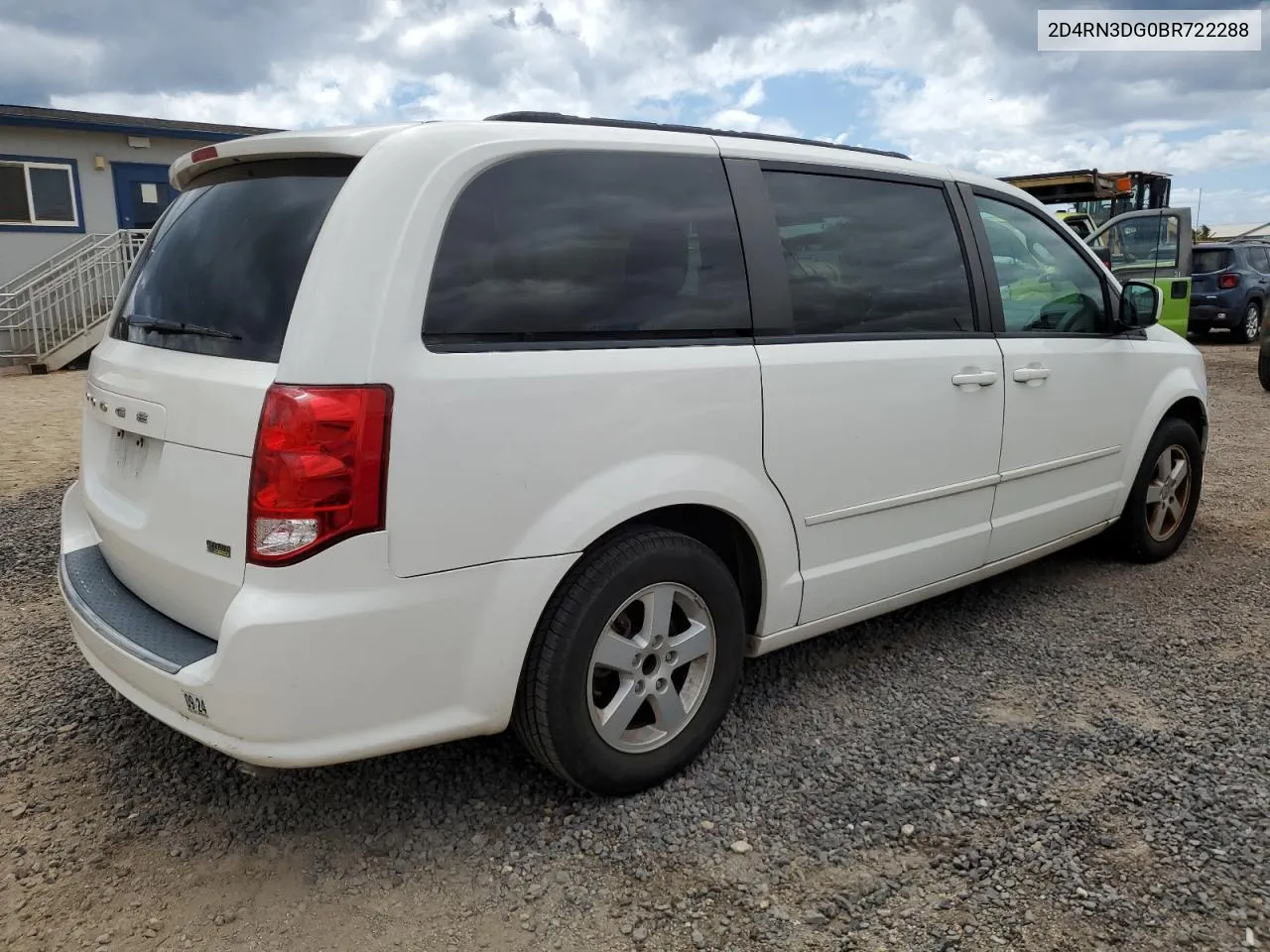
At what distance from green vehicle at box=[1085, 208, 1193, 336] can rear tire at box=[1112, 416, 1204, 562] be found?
9.14 metres

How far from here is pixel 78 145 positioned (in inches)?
594

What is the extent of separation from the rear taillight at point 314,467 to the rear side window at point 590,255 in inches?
10.7

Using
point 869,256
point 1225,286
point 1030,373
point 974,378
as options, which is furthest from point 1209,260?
point 869,256

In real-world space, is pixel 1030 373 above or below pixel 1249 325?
above

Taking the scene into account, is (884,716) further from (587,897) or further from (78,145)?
(78,145)

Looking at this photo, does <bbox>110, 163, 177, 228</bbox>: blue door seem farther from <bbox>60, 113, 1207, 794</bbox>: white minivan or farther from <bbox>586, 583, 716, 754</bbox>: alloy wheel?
<bbox>586, 583, 716, 754</bbox>: alloy wheel

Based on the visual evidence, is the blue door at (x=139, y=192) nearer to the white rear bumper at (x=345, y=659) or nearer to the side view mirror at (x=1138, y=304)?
the side view mirror at (x=1138, y=304)

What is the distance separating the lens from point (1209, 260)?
1602 centimetres

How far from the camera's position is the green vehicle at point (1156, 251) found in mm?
13164

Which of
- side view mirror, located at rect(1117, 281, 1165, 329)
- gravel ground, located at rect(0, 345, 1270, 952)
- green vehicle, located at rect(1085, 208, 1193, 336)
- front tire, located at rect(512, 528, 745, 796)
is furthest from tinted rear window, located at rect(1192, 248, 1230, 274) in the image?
front tire, located at rect(512, 528, 745, 796)

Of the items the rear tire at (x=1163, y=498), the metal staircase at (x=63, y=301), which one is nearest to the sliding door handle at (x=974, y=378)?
the rear tire at (x=1163, y=498)

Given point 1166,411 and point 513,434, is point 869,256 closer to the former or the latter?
point 513,434

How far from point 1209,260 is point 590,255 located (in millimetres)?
16435

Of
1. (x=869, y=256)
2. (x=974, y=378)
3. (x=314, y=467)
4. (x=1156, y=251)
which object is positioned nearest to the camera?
(x=314, y=467)
